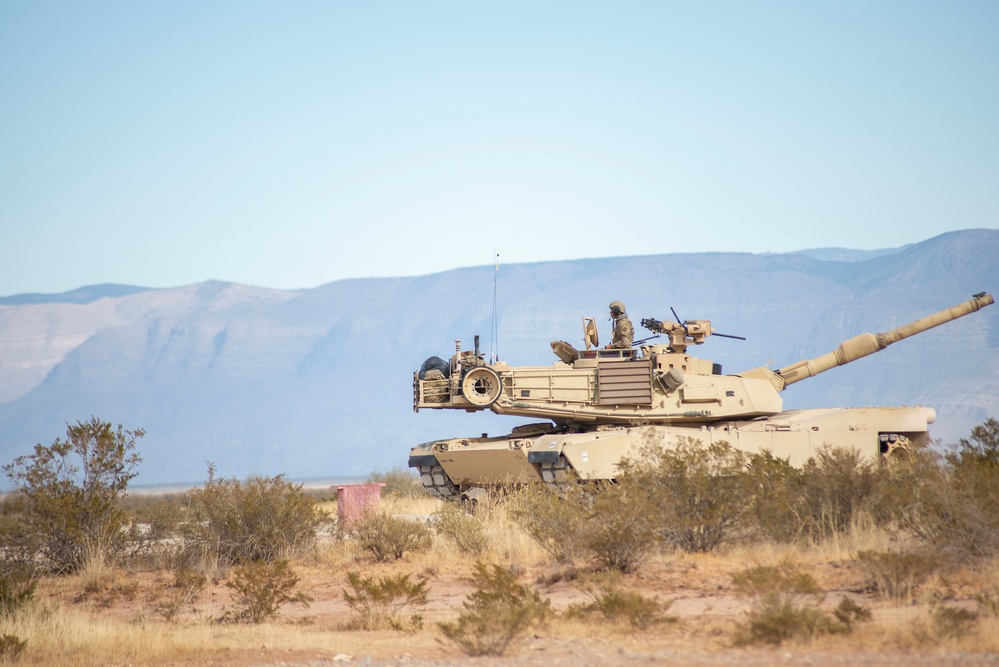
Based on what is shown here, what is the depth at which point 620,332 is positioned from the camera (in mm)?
22812

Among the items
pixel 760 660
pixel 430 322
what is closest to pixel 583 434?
pixel 760 660

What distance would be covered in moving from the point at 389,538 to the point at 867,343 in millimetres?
12292

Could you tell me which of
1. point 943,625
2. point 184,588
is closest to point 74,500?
point 184,588

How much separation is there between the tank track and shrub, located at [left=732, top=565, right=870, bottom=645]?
11.8 m

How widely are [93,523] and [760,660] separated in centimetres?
1194

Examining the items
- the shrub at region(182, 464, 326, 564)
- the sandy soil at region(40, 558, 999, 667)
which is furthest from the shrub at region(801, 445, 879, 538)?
the shrub at region(182, 464, 326, 564)

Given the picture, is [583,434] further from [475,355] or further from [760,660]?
[760,660]

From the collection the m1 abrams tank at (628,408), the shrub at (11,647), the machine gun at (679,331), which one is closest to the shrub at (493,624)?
the shrub at (11,647)

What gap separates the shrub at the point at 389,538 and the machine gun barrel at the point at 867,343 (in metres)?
9.40

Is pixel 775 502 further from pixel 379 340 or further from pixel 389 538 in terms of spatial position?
pixel 379 340

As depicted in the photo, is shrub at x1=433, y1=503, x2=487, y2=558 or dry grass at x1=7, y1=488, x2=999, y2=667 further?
shrub at x1=433, y1=503, x2=487, y2=558

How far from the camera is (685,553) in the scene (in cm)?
1584

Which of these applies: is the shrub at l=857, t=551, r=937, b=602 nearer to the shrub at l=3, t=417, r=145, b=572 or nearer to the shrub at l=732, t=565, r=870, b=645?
the shrub at l=732, t=565, r=870, b=645

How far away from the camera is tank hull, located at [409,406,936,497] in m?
20.5
